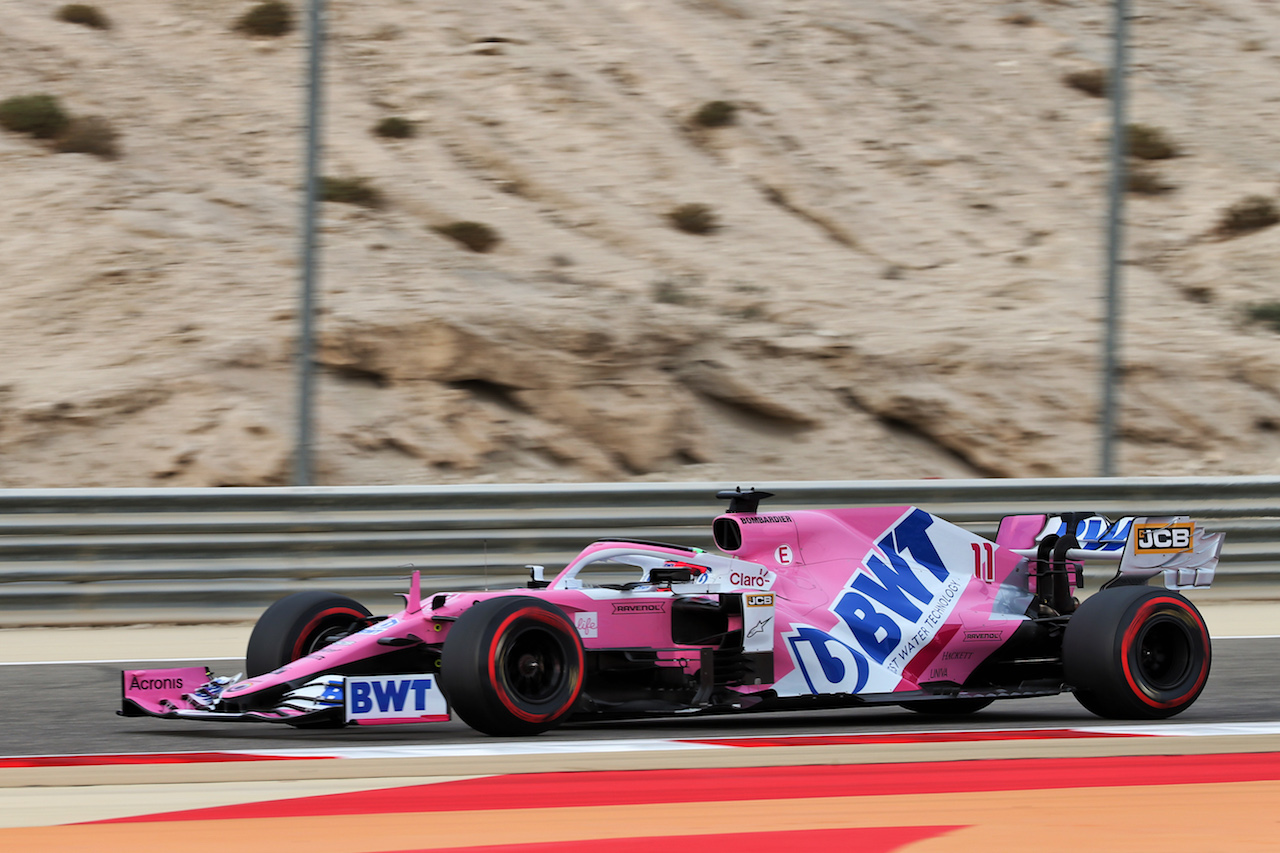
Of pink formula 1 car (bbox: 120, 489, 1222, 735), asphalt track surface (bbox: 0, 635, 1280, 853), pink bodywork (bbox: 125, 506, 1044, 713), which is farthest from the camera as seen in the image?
pink bodywork (bbox: 125, 506, 1044, 713)

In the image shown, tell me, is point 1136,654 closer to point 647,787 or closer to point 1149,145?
point 647,787

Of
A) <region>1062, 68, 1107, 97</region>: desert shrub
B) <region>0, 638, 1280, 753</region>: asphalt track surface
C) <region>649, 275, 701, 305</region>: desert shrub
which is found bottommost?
<region>0, 638, 1280, 753</region>: asphalt track surface

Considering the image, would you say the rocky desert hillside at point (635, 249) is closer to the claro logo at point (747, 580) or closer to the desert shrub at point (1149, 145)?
the desert shrub at point (1149, 145)

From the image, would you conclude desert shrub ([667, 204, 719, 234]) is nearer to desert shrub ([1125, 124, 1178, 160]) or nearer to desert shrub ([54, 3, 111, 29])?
desert shrub ([1125, 124, 1178, 160])

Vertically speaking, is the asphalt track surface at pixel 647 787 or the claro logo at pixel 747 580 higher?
the claro logo at pixel 747 580

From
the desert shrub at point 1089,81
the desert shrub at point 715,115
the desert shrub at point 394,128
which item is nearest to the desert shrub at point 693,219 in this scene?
the desert shrub at point 715,115

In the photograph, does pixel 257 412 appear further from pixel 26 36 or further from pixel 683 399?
pixel 26 36

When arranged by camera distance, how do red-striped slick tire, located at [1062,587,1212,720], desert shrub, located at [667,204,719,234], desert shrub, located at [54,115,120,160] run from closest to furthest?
red-striped slick tire, located at [1062,587,1212,720] < desert shrub, located at [54,115,120,160] < desert shrub, located at [667,204,719,234]

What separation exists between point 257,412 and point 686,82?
40.3 ft

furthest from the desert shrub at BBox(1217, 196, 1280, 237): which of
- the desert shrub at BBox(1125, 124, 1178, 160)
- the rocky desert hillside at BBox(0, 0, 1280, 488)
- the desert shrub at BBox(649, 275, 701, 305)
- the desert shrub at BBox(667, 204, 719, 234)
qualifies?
the desert shrub at BBox(649, 275, 701, 305)

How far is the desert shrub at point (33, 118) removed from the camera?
69.0ft

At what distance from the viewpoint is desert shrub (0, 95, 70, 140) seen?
21031 millimetres

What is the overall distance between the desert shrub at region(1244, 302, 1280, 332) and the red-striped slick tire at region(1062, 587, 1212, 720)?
1594 cm

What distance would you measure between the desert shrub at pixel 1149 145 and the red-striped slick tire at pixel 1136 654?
21.2 meters
